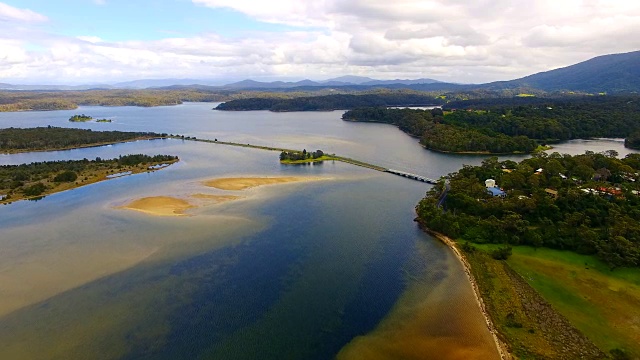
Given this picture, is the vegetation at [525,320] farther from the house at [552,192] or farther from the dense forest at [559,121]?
the dense forest at [559,121]

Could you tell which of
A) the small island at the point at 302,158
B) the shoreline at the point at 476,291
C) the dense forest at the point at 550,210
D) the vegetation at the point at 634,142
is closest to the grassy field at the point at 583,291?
the shoreline at the point at 476,291

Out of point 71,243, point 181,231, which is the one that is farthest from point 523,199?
point 71,243

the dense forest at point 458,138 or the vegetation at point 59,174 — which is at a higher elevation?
the dense forest at point 458,138

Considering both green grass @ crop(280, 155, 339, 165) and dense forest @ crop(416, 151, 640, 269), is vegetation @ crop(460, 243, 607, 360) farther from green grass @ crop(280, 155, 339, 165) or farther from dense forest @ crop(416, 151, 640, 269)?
green grass @ crop(280, 155, 339, 165)

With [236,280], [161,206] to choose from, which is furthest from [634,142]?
[161,206]

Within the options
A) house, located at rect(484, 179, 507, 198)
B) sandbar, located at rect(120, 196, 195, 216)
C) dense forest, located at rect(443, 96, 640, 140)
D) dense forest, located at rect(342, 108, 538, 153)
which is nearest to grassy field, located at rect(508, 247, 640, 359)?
house, located at rect(484, 179, 507, 198)

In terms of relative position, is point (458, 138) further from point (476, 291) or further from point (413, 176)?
point (476, 291)
